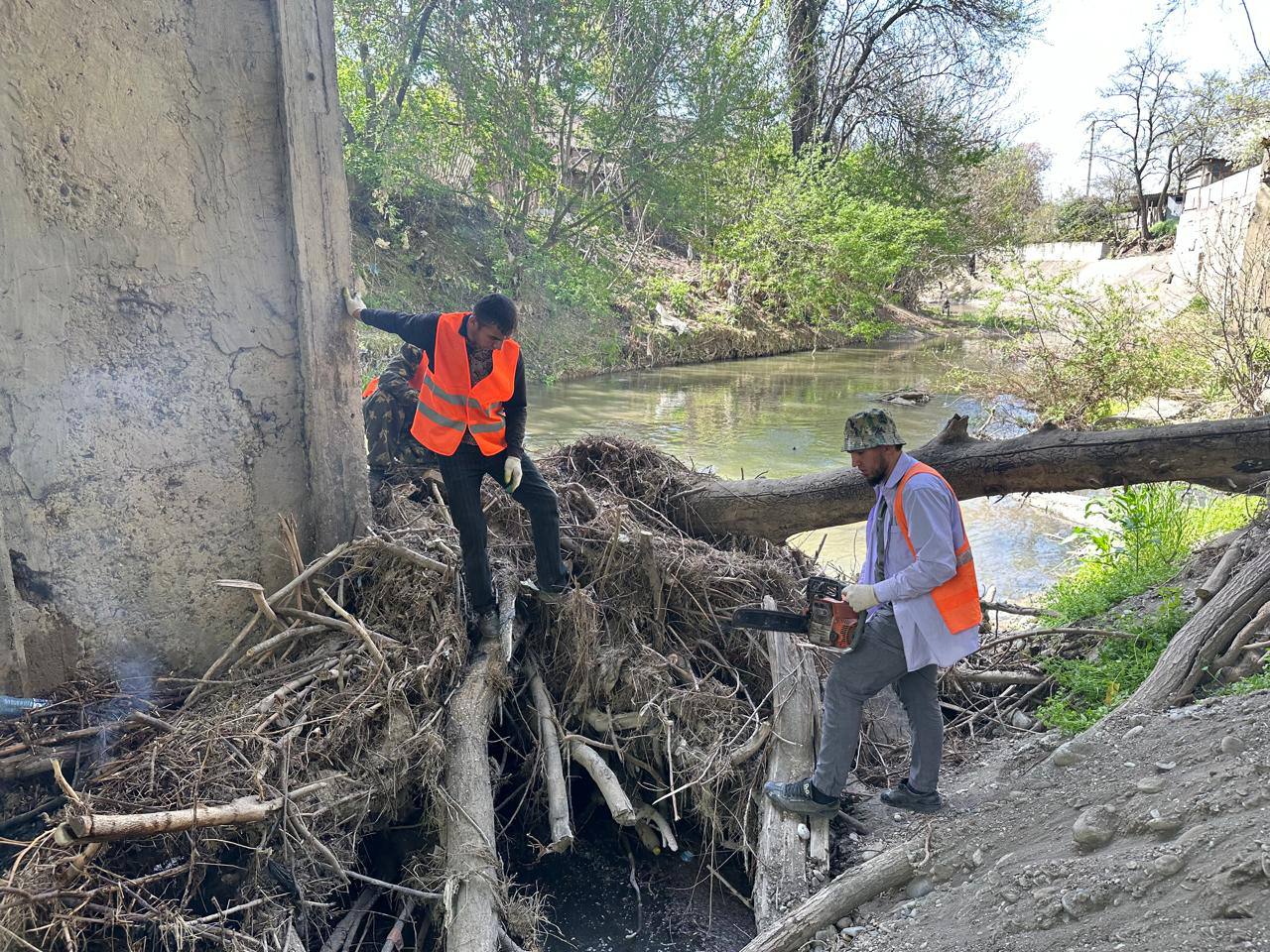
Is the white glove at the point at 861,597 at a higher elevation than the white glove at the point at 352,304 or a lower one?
lower

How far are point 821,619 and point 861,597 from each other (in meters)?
0.23

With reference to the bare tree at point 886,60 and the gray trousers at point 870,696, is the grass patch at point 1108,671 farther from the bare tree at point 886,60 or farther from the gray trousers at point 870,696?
the bare tree at point 886,60

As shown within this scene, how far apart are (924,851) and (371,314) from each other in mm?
3560

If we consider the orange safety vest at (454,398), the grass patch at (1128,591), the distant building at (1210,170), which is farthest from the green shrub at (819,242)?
the orange safety vest at (454,398)

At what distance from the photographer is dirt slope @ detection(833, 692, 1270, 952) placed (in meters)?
2.22

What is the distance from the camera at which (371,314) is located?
425 cm

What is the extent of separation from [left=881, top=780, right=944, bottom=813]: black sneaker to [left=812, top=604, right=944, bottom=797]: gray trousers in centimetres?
3

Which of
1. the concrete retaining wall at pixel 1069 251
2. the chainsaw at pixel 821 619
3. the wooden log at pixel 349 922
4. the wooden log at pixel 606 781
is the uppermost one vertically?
the concrete retaining wall at pixel 1069 251

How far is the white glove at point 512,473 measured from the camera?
433 cm

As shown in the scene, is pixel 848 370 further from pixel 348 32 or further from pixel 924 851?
pixel 924 851

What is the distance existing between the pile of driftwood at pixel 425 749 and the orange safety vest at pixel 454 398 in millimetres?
621

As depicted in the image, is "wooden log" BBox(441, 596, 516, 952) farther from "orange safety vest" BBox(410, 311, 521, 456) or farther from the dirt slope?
the dirt slope

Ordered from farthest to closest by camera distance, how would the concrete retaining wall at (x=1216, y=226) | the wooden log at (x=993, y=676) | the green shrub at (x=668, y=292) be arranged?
the green shrub at (x=668, y=292) < the concrete retaining wall at (x=1216, y=226) < the wooden log at (x=993, y=676)

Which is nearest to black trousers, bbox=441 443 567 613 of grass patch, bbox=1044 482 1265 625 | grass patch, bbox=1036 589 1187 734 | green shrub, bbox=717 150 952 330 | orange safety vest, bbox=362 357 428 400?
orange safety vest, bbox=362 357 428 400
